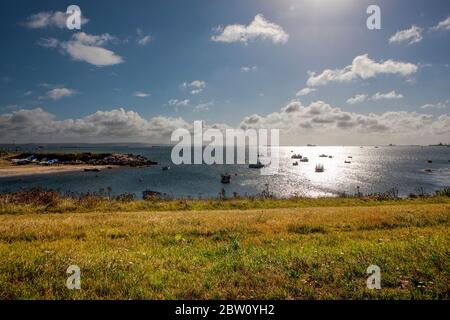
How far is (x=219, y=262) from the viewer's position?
8969 millimetres

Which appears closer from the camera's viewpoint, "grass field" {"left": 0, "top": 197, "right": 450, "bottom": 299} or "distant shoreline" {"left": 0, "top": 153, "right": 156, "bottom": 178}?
"grass field" {"left": 0, "top": 197, "right": 450, "bottom": 299}

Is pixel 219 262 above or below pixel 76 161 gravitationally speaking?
above

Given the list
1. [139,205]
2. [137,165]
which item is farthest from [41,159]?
[139,205]

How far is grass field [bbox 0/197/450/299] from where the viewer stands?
22.0 ft

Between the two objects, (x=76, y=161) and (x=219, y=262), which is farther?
(x=76, y=161)

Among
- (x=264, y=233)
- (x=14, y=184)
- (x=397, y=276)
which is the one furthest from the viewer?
(x=14, y=184)

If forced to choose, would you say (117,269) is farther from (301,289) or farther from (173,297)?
(301,289)

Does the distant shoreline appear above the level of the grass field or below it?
below

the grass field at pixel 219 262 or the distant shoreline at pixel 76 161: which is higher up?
the grass field at pixel 219 262

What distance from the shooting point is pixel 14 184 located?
8169 cm

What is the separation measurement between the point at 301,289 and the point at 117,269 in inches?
185

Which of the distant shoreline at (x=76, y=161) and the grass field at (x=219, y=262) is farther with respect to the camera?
the distant shoreline at (x=76, y=161)

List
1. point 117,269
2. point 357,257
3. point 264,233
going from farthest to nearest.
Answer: point 264,233 < point 357,257 < point 117,269

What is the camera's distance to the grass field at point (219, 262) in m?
6.71
